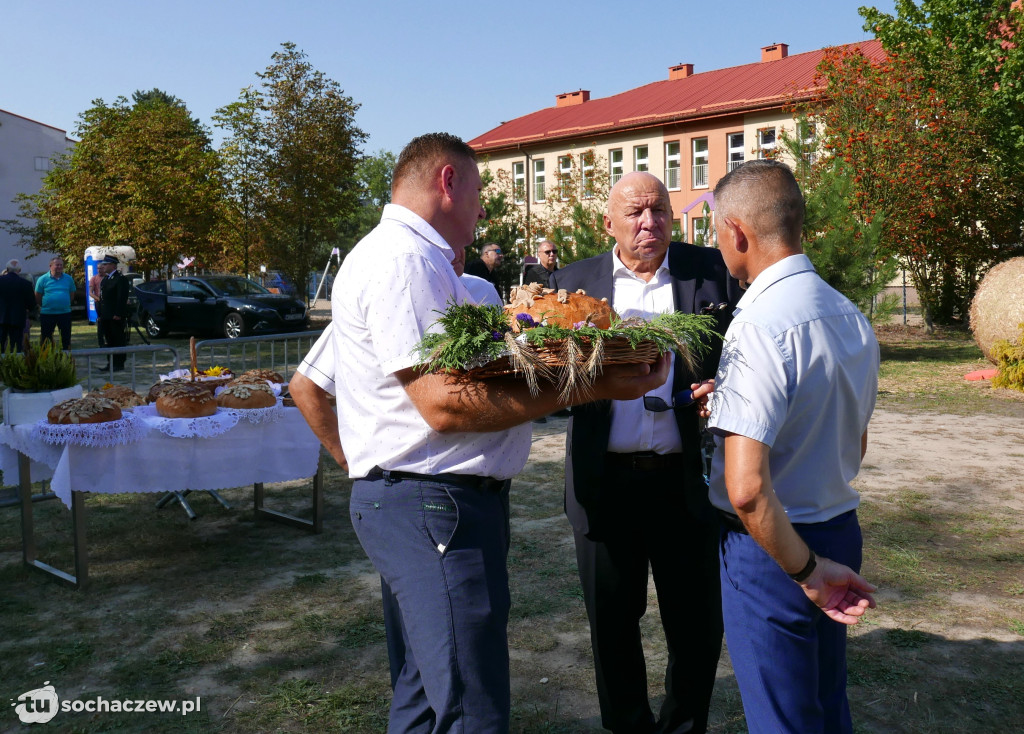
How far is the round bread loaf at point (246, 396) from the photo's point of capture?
18.8 ft

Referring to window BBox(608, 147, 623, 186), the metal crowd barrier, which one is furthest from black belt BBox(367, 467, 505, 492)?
window BBox(608, 147, 623, 186)

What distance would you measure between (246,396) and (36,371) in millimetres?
→ 1352

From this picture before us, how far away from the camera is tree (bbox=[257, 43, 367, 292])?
1026 inches

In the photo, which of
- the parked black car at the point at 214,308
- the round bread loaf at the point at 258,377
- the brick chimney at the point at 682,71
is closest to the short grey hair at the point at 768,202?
the round bread loaf at the point at 258,377

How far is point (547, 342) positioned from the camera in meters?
2.17

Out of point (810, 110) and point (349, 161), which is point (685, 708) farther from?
point (349, 161)

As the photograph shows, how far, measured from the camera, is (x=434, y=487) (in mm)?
2275

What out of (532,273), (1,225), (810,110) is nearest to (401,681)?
(532,273)

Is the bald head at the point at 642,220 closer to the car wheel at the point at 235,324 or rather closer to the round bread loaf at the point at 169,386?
the round bread loaf at the point at 169,386

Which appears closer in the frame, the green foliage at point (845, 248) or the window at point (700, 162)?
the green foliage at point (845, 248)

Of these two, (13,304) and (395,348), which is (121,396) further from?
(13,304)

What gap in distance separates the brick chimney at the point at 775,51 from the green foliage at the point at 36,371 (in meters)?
41.2

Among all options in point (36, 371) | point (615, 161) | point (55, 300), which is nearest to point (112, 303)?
point (55, 300)

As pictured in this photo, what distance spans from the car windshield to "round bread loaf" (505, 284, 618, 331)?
22445 millimetres
